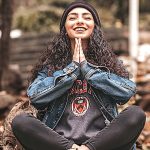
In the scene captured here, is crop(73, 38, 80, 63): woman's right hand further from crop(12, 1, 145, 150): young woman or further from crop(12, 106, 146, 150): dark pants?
Answer: crop(12, 106, 146, 150): dark pants

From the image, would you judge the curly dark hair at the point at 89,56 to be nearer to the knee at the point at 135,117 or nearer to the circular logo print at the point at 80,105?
the circular logo print at the point at 80,105

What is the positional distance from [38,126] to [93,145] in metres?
0.42

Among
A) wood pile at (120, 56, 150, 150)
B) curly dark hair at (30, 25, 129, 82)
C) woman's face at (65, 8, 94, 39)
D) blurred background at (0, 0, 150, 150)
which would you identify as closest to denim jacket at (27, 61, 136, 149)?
curly dark hair at (30, 25, 129, 82)

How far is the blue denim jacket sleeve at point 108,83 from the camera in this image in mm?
4164

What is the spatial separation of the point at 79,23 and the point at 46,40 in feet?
23.6

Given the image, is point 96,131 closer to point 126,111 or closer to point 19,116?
point 126,111

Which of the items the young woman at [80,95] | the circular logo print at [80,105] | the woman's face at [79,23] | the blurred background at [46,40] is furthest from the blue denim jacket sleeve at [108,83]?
the blurred background at [46,40]

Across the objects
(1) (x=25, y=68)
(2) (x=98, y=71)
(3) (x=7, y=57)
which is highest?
(2) (x=98, y=71)

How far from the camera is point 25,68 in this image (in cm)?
1107

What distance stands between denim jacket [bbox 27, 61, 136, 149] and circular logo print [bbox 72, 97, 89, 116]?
0.24 ft

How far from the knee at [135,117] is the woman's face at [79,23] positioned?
31.0 inches

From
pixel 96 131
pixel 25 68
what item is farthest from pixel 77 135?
pixel 25 68

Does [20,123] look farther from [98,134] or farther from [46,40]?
[46,40]

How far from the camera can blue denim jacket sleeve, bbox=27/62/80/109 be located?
13.6 feet
